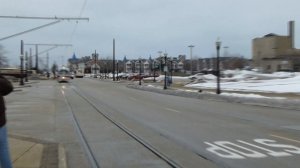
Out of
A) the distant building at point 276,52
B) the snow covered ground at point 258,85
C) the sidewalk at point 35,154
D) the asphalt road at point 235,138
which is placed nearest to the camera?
the sidewalk at point 35,154

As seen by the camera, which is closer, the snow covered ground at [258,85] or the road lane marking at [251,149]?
the road lane marking at [251,149]

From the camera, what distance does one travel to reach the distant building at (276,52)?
12044cm

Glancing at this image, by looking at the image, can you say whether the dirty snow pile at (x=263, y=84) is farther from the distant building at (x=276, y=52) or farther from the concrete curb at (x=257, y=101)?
the distant building at (x=276, y=52)

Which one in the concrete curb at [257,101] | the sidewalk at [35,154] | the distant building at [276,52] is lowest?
the concrete curb at [257,101]

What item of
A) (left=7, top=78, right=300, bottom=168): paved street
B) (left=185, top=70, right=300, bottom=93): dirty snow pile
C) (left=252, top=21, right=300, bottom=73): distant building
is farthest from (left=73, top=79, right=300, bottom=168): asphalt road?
(left=252, top=21, right=300, bottom=73): distant building

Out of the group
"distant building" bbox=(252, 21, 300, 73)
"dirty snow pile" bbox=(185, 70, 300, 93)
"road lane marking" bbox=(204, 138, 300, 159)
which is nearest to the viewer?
"road lane marking" bbox=(204, 138, 300, 159)

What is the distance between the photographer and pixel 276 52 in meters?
130

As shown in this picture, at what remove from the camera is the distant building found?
12044 cm

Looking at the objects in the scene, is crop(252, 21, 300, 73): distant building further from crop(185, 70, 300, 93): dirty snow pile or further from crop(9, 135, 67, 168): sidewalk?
crop(9, 135, 67, 168): sidewalk

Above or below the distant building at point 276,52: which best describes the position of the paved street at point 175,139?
below

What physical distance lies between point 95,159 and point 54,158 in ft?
2.99

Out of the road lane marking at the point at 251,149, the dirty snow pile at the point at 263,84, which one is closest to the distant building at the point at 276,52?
the dirty snow pile at the point at 263,84

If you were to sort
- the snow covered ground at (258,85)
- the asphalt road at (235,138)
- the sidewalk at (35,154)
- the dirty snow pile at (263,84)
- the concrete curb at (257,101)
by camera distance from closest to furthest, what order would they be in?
1. the sidewalk at (35,154)
2. the asphalt road at (235,138)
3. the concrete curb at (257,101)
4. the snow covered ground at (258,85)
5. the dirty snow pile at (263,84)

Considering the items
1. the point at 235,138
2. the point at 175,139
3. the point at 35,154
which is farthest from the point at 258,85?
the point at 35,154
